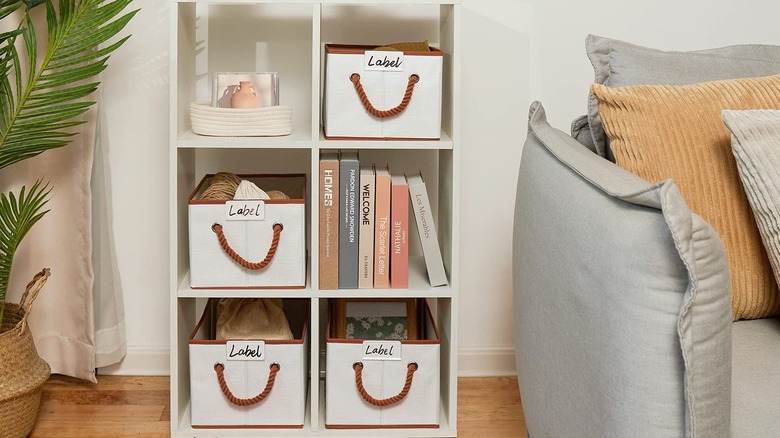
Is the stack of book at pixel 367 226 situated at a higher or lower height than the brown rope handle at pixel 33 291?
higher

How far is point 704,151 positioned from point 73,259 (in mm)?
1516

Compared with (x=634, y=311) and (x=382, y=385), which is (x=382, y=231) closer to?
(x=382, y=385)

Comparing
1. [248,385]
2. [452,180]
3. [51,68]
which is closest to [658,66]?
[452,180]

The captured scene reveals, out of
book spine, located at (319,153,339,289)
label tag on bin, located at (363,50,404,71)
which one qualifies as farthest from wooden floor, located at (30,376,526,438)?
label tag on bin, located at (363,50,404,71)

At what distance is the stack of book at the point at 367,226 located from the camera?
75.8 inches

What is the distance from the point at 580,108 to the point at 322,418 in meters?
1.03

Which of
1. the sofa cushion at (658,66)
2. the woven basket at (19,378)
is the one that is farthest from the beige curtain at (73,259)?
the sofa cushion at (658,66)

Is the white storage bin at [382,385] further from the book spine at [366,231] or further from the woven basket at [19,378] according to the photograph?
the woven basket at [19,378]

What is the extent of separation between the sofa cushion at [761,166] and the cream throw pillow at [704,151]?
4 cm

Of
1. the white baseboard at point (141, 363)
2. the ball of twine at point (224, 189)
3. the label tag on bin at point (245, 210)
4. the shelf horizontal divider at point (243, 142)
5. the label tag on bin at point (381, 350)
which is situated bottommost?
the white baseboard at point (141, 363)

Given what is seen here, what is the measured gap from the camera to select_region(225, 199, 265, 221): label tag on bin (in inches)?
74.7

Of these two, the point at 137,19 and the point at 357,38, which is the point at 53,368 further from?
the point at 357,38

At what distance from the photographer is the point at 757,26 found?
2.28 meters

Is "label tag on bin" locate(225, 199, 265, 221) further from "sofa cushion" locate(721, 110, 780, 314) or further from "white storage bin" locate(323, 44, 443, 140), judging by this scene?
"sofa cushion" locate(721, 110, 780, 314)
